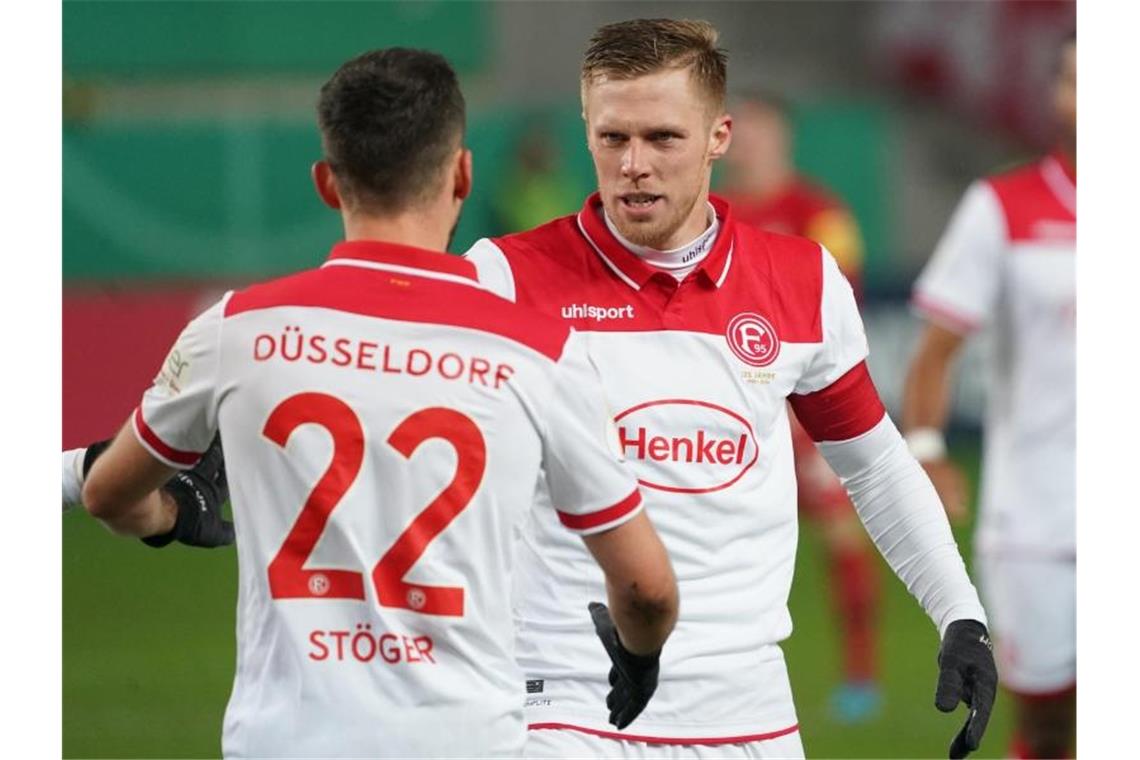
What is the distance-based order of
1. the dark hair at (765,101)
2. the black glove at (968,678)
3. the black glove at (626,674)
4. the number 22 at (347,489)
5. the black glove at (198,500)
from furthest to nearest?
the dark hair at (765,101) → the black glove at (968,678) → the black glove at (198,500) → the black glove at (626,674) → the number 22 at (347,489)

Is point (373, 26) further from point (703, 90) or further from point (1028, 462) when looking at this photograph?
point (703, 90)

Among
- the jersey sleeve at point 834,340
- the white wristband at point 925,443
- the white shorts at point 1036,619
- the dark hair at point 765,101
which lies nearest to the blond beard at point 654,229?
the jersey sleeve at point 834,340

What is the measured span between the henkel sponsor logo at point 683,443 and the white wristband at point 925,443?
2373 millimetres

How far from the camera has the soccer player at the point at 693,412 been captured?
3.56 m

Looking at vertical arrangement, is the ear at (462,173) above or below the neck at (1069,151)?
below

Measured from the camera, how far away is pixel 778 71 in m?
16.2

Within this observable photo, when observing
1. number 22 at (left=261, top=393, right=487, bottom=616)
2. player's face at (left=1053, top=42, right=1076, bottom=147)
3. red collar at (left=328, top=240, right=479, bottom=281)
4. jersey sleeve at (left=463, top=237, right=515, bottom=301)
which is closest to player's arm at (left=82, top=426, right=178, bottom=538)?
number 22 at (left=261, top=393, right=487, bottom=616)

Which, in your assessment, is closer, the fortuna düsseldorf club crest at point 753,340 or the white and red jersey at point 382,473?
the white and red jersey at point 382,473

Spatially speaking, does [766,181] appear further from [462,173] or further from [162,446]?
[162,446]

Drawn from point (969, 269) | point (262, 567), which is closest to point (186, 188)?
point (969, 269)

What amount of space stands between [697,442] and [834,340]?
0.36 m

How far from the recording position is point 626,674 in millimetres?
3039

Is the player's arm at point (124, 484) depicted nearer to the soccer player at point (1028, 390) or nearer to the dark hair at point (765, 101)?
the soccer player at point (1028, 390)

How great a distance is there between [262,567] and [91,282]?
1020 centimetres
